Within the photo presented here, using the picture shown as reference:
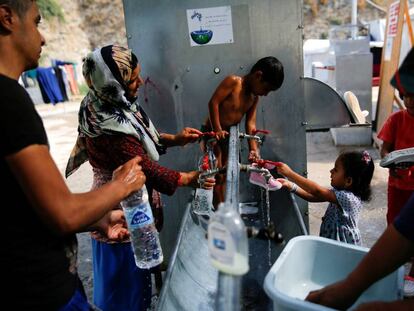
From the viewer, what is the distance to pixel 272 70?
3051 mm

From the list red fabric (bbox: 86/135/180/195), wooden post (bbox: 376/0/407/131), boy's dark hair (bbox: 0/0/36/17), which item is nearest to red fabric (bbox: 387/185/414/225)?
red fabric (bbox: 86/135/180/195)

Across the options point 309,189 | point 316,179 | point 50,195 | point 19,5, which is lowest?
point 316,179

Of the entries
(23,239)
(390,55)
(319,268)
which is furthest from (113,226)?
(390,55)

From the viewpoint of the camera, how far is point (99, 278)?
7.68 ft

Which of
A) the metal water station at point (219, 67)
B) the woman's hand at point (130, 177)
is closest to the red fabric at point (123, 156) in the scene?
the woman's hand at point (130, 177)

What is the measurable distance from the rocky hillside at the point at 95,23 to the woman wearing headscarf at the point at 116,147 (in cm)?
2046

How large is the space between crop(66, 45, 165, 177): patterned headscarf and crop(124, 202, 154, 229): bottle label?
1.33 ft

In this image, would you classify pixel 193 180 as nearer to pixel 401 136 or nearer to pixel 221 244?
pixel 221 244

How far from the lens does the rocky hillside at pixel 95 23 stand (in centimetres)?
2234

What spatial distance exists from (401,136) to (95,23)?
2555 cm

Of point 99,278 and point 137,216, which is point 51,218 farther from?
point 99,278

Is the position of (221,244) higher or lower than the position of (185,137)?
higher

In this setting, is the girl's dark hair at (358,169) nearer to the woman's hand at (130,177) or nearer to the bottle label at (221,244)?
the woman's hand at (130,177)

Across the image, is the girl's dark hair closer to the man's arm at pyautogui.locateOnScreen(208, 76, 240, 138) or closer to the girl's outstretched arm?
the girl's outstretched arm
